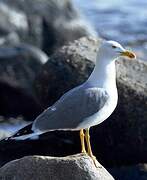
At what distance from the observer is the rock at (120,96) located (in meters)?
9.55

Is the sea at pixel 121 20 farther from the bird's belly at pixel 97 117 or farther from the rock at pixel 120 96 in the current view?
the bird's belly at pixel 97 117

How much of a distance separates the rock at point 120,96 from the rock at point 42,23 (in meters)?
5.51

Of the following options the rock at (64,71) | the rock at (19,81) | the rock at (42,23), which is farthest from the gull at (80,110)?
the rock at (42,23)

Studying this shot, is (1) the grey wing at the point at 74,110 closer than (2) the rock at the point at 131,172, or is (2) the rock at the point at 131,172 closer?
(1) the grey wing at the point at 74,110

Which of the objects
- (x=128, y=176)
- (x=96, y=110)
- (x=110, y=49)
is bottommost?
(x=128, y=176)

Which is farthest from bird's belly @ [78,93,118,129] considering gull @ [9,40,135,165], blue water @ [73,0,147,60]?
blue water @ [73,0,147,60]

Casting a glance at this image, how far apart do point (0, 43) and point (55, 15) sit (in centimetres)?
139

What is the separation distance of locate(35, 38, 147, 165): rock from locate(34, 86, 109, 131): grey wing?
1.68 metres

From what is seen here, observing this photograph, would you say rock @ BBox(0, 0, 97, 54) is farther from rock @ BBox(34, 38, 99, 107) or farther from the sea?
rock @ BBox(34, 38, 99, 107)

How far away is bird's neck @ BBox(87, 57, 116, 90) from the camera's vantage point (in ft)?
26.2

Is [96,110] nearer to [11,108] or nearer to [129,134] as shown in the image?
[129,134]

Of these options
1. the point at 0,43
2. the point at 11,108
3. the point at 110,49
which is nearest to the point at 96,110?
the point at 110,49

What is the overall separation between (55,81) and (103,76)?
6.75ft

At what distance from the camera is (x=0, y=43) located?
49.5 ft
